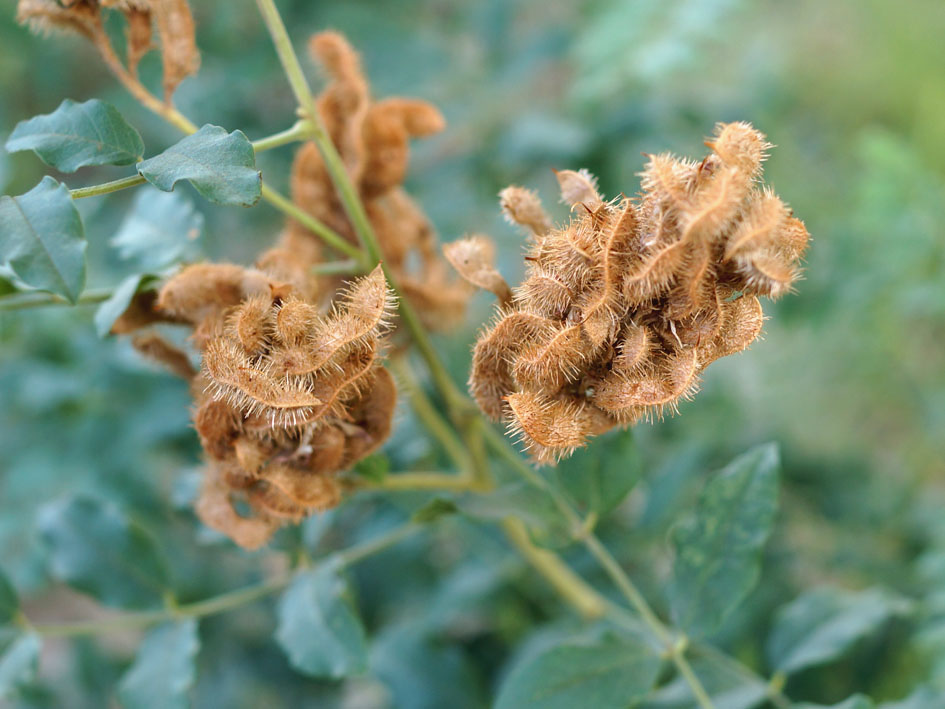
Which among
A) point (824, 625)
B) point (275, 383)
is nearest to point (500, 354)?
point (275, 383)

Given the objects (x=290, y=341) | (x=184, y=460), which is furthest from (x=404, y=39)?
(x=290, y=341)

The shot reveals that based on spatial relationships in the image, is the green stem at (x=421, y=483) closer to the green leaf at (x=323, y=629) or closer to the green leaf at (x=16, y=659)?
the green leaf at (x=323, y=629)

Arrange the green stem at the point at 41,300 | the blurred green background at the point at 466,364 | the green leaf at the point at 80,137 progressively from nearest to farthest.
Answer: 1. the green leaf at the point at 80,137
2. the green stem at the point at 41,300
3. the blurred green background at the point at 466,364

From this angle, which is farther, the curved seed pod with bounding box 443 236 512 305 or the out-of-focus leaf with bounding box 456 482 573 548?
the out-of-focus leaf with bounding box 456 482 573 548

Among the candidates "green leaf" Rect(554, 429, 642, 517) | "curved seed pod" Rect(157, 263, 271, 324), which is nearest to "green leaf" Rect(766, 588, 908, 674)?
"green leaf" Rect(554, 429, 642, 517)

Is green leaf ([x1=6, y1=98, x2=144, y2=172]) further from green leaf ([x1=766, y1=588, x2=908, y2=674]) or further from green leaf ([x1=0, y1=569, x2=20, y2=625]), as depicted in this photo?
green leaf ([x1=766, y1=588, x2=908, y2=674])

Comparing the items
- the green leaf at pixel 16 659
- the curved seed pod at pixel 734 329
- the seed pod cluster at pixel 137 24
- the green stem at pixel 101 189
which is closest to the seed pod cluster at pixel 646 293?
the curved seed pod at pixel 734 329

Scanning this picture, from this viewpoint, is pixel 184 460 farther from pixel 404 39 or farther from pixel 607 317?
pixel 607 317
